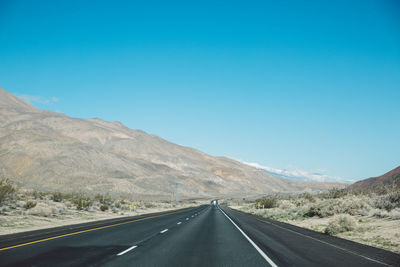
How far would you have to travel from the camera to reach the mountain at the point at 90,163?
96.1 meters

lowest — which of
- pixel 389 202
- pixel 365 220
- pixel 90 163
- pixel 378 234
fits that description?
pixel 378 234

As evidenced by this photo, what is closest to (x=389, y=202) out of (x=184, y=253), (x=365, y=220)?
(x=365, y=220)

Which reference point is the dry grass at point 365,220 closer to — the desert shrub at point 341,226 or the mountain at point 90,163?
the desert shrub at point 341,226

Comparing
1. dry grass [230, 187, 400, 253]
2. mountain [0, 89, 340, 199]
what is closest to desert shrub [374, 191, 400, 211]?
dry grass [230, 187, 400, 253]

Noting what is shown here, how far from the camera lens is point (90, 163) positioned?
4456 inches

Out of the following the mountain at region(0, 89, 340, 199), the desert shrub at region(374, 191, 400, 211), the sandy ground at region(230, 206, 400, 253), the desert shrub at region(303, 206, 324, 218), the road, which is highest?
the mountain at region(0, 89, 340, 199)

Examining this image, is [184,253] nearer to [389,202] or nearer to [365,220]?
[365,220]

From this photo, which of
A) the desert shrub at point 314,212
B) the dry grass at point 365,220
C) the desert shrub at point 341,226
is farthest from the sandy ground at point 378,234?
the desert shrub at point 314,212

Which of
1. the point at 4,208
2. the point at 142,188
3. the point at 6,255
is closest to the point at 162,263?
the point at 6,255

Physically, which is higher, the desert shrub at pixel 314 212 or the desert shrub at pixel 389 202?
the desert shrub at pixel 389 202

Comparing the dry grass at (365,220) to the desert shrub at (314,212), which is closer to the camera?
the dry grass at (365,220)

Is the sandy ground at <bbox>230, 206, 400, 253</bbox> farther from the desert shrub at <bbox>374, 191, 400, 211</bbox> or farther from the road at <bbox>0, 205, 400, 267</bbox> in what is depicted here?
the desert shrub at <bbox>374, 191, 400, 211</bbox>

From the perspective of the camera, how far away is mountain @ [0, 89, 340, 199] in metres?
96.1

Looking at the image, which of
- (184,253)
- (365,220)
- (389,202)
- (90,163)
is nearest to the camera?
(184,253)
